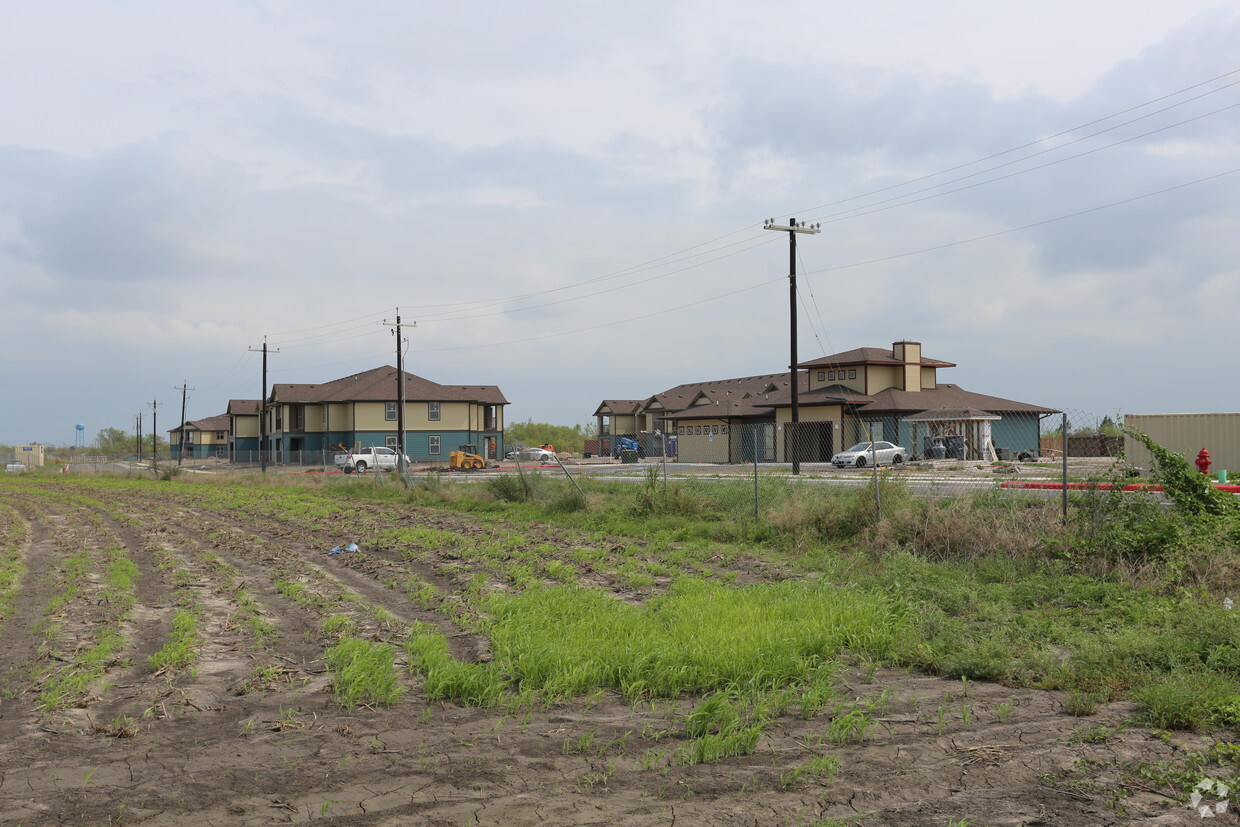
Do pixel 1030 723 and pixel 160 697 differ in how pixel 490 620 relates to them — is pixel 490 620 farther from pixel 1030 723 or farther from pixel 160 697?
pixel 1030 723

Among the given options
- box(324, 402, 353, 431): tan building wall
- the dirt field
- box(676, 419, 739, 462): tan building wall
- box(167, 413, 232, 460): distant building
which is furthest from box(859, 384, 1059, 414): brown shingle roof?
box(167, 413, 232, 460): distant building

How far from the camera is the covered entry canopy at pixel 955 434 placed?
4372 cm

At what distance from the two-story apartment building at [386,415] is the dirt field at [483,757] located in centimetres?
5757

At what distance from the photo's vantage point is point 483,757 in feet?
19.2

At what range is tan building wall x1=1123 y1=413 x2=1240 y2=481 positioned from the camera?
89.2 ft

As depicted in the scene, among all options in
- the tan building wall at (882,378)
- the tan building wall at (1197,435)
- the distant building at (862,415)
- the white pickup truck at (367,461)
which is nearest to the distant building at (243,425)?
the white pickup truck at (367,461)

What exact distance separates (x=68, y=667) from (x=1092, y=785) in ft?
26.1

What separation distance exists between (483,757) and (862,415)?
46.7 metres

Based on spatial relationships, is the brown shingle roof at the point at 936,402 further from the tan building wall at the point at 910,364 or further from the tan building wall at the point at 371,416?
the tan building wall at the point at 371,416

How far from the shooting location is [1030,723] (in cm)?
645

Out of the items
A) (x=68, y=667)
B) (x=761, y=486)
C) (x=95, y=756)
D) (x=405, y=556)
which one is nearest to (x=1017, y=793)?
(x=95, y=756)

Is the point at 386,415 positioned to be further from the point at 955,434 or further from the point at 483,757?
the point at 483,757

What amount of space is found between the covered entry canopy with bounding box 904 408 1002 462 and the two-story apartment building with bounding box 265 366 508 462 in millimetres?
34709

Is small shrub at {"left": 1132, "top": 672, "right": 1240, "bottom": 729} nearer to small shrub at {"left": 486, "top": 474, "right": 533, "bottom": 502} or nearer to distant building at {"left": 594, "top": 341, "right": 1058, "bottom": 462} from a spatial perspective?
small shrub at {"left": 486, "top": 474, "right": 533, "bottom": 502}
